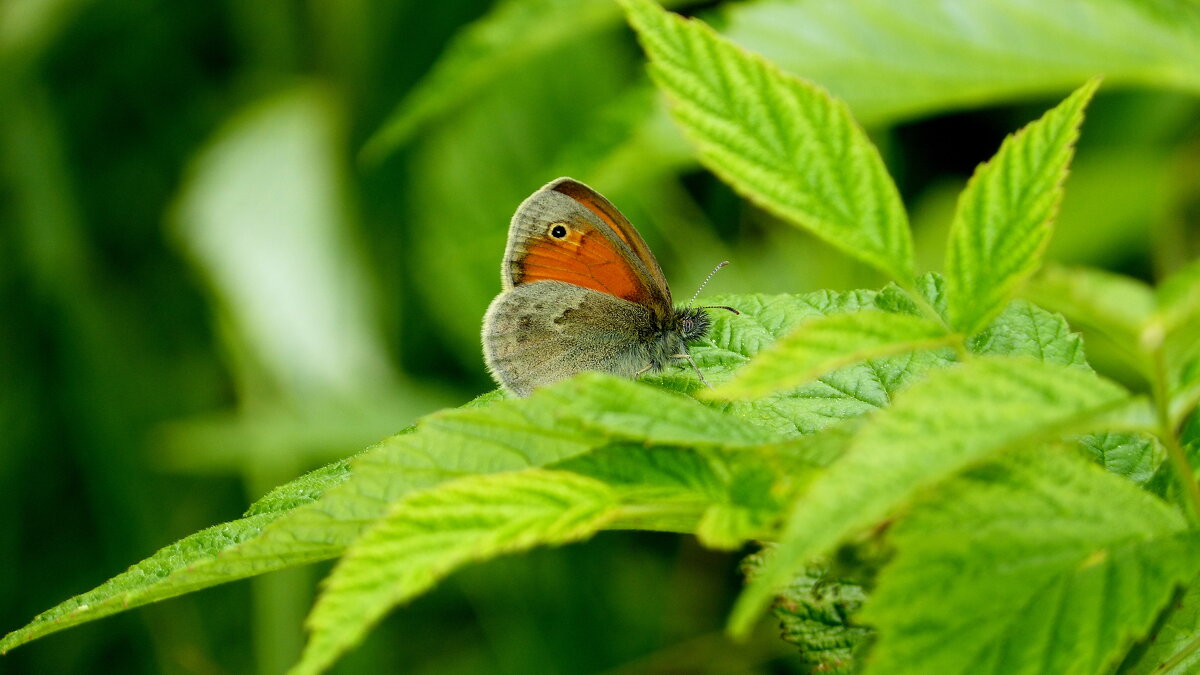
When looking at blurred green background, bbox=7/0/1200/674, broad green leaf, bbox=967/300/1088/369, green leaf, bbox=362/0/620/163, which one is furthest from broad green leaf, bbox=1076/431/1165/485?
blurred green background, bbox=7/0/1200/674

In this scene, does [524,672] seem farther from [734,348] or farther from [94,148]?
[94,148]

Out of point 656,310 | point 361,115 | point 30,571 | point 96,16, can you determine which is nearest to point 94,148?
point 96,16

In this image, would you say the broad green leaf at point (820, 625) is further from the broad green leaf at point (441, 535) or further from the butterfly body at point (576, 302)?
the butterfly body at point (576, 302)

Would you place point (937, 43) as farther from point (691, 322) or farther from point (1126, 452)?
point (1126, 452)

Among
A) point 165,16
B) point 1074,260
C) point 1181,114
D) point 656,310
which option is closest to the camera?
point 656,310

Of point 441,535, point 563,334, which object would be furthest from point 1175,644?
point 563,334

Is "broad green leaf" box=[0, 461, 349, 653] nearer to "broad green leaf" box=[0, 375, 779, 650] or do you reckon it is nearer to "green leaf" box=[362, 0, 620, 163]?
"broad green leaf" box=[0, 375, 779, 650]
